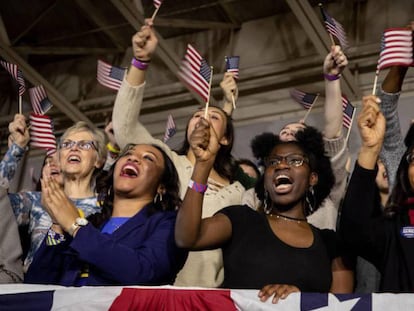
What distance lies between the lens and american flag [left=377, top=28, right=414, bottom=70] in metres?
2.86

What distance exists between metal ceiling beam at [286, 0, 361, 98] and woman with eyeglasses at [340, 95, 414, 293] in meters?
3.60

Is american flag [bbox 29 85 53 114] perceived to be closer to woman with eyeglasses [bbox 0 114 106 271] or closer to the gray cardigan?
woman with eyeglasses [bbox 0 114 106 271]

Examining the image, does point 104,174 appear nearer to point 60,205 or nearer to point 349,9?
point 60,205

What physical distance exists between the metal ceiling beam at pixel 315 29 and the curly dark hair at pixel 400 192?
3.50 meters

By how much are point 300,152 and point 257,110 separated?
4.39 metres

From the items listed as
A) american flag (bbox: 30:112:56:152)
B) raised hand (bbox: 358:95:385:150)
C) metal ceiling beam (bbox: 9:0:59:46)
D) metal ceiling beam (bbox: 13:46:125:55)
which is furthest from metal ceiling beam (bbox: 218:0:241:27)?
raised hand (bbox: 358:95:385:150)

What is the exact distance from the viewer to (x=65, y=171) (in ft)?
10.5

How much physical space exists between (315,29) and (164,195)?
360 cm

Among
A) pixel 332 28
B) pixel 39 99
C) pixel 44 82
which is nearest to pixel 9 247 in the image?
pixel 39 99

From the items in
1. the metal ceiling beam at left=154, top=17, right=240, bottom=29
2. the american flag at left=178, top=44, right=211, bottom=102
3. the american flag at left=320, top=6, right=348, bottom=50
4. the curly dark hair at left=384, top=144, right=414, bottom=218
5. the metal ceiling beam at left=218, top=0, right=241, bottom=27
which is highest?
the metal ceiling beam at left=218, top=0, right=241, bottom=27

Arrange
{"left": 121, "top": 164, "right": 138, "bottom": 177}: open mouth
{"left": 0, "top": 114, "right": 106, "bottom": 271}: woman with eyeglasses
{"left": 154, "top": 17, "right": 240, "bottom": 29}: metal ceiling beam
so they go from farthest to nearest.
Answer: {"left": 154, "top": 17, "right": 240, "bottom": 29}: metal ceiling beam
{"left": 0, "top": 114, "right": 106, "bottom": 271}: woman with eyeglasses
{"left": 121, "top": 164, "right": 138, "bottom": 177}: open mouth

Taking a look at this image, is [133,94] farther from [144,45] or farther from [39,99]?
[39,99]

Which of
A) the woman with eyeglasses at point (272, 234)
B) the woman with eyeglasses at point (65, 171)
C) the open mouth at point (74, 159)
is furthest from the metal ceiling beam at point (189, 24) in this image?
the woman with eyeglasses at point (272, 234)

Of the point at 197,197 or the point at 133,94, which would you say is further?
the point at 133,94
